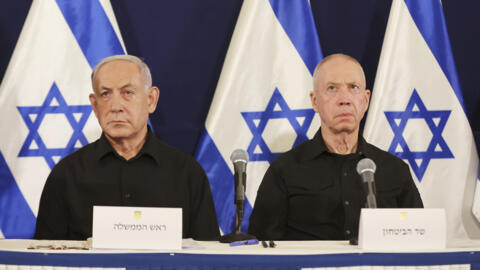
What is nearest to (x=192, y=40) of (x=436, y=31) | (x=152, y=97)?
(x=152, y=97)

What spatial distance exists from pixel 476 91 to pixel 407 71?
0.67 metres

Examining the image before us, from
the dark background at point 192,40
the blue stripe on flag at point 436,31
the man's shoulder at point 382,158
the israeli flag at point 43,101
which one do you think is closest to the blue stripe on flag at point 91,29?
the israeli flag at point 43,101

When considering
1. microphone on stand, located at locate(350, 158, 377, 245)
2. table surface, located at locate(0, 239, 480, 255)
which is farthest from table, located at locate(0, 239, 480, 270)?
microphone on stand, located at locate(350, 158, 377, 245)

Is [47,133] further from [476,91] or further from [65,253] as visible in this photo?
[476,91]

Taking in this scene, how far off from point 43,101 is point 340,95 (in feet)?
4.95

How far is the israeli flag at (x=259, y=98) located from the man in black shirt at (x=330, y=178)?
325 millimetres

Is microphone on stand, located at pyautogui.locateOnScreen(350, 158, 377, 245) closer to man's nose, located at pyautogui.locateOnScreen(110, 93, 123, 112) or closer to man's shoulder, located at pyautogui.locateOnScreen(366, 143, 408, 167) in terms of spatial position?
man's shoulder, located at pyautogui.locateOnScreen(366, 143, 408, 167)

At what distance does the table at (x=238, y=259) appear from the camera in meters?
1.90

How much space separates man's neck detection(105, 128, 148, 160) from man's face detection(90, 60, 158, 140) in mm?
26

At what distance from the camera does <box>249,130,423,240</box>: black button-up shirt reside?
3.03 meters

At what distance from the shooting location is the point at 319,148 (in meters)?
3.17

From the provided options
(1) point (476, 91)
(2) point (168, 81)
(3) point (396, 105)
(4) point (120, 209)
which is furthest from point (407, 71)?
(4) point (120, 209)

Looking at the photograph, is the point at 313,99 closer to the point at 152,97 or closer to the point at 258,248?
the point at 152,97

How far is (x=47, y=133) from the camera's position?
3420 millimetres
